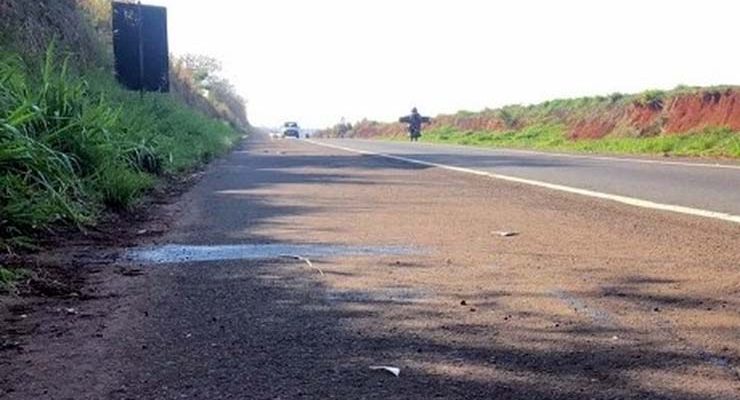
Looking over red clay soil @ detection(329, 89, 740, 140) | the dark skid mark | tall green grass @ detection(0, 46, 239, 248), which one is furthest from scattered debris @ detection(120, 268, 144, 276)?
red clay soil @ detection(329, 89, 740, 140)

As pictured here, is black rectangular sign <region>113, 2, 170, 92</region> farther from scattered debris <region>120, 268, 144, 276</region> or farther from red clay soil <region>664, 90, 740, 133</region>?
red clay soil <region>664, 90, 740, 133</region>

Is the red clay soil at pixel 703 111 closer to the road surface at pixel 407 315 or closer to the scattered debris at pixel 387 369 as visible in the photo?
the road surface at pixel 407 315

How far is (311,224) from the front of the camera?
6.38 m

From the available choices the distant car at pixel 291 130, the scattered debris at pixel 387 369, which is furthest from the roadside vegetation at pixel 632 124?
the scattered debris at pixel 387 369

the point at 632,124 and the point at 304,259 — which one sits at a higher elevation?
the point at 632,124

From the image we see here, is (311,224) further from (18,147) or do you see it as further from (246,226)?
(18,147)

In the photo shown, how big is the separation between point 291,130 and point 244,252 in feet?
214

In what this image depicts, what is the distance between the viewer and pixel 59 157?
6184 mm

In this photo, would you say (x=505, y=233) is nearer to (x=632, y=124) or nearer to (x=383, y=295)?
(x=383, y=295)

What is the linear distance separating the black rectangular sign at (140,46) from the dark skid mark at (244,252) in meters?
11.8

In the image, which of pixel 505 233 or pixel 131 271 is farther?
pixel 505 233

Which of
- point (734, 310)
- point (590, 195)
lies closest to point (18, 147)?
point (734, 310)

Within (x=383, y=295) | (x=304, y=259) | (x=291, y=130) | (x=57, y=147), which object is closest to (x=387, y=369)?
(x=383, y=295)

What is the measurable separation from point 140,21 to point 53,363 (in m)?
15.1
